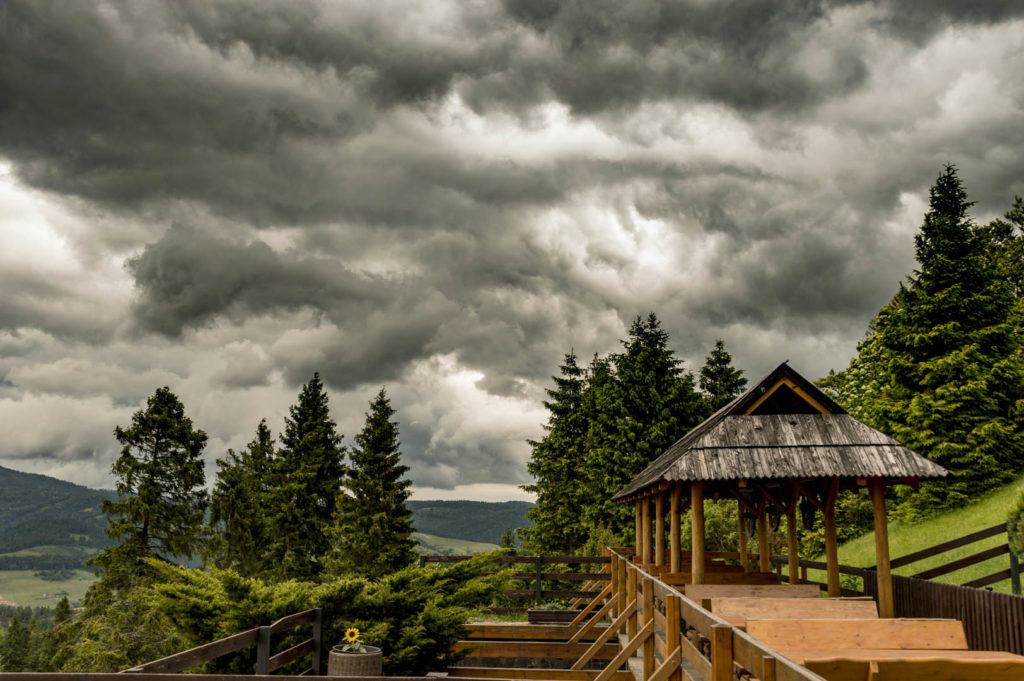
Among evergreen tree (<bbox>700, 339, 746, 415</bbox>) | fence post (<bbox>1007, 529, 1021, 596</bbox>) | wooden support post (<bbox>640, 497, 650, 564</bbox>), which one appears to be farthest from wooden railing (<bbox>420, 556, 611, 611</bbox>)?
evergreen tree (<bbox>700, 339, 746, 415</bbox>)

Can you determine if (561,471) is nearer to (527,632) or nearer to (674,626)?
(527,632)

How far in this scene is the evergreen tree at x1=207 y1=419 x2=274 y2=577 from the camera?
3960cm

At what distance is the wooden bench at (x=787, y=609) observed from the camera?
33.4ft

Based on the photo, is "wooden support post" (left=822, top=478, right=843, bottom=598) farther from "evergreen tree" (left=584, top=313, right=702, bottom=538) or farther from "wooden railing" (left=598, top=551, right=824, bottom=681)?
"evergreen tree" (left=584, top=313, right=702, bottom=538)

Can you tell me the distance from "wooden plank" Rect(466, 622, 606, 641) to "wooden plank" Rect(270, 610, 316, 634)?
20.1ft

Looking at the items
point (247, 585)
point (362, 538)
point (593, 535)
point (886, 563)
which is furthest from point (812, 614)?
point (362, 538)

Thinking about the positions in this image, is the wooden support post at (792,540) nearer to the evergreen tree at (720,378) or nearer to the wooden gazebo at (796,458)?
the wooden gazebo at (796,458)

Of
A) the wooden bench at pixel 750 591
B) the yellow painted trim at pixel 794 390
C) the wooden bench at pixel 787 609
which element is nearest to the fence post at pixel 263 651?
the wooden bench at pixel 787 609

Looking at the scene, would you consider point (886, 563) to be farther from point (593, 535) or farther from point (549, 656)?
point (593, 535)

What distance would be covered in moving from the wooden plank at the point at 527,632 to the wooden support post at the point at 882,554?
575 centimetres

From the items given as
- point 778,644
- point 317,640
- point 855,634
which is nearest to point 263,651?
point 317,640

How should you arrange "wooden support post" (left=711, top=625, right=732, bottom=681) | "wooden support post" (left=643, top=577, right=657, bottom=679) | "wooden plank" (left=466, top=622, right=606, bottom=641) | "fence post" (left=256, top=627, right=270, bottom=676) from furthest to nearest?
1. "wooden plank" (left=466, top=622, right=606, bottom=641)
2. "wooden support post" (left=643, top=577, right=657, bottom=679)
3. "fence post" (left=256, top=627, right=270, bottom=676)
4. "wooden support post" (left=711, top=625, right=732, bottom=681)

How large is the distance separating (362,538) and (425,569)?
25.2 metres

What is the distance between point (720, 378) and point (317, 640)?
4340 cm
